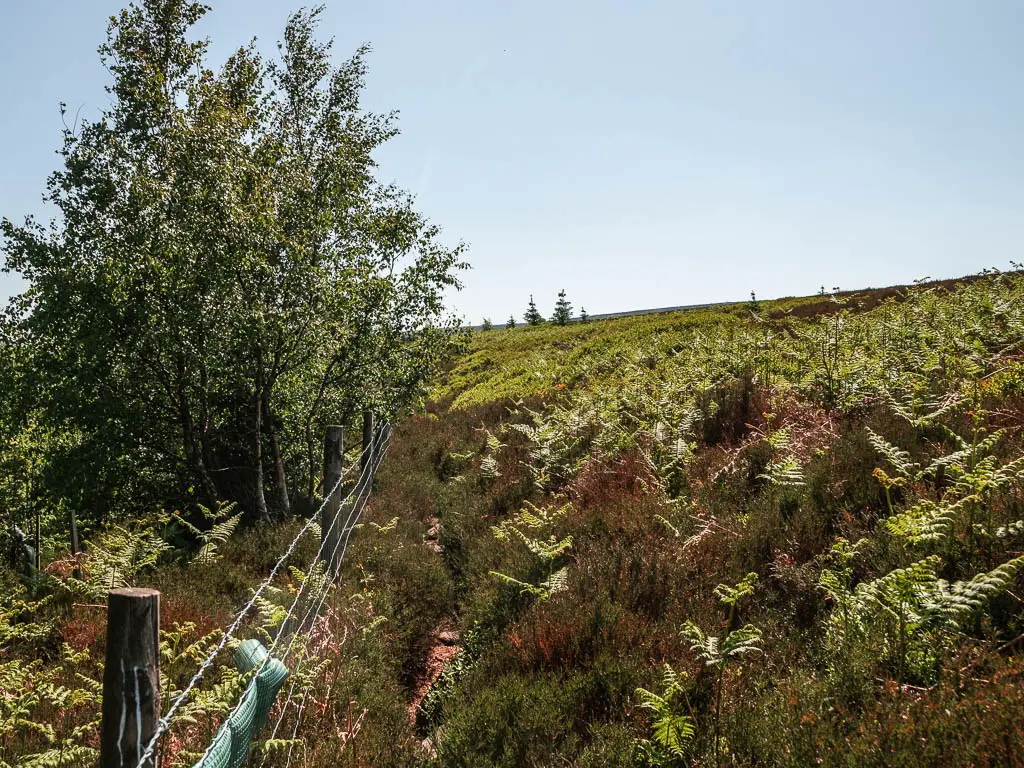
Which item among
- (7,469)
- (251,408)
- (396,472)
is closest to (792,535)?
(251,408)

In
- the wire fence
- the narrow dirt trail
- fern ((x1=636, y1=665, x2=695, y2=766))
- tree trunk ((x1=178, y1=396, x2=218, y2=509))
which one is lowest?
the narrow dirt trail

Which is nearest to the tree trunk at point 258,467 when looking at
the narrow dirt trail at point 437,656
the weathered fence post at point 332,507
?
the weathered fence post at point 332,507

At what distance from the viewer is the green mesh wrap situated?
93.0 inches

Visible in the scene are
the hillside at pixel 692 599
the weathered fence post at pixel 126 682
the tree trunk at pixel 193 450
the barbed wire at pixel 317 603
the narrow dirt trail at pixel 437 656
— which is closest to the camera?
the weathered fence post at pixel 126 682

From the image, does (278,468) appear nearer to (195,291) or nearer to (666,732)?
(195,291)

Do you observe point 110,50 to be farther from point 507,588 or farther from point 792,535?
point 792,535

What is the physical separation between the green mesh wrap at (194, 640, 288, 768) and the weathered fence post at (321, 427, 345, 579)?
2300 millimetres

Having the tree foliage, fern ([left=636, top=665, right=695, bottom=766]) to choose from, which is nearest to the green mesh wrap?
fern ([left=636, top=665, right=695, bottom=766])

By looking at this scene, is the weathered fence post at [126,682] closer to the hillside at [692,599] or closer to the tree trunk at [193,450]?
the hillside at [692,599]

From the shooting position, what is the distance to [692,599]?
4.66 metres

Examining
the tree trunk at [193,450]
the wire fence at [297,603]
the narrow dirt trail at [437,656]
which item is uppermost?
the tree trunk at [193,450]

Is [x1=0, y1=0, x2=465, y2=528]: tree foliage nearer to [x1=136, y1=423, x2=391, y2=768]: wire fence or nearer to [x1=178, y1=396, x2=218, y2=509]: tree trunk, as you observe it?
[x1=178, y1=396, x2=218, y2=509]: tree trunk

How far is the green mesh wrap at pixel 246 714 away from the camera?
7.75 ft

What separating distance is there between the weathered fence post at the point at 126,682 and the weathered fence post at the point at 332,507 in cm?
355
